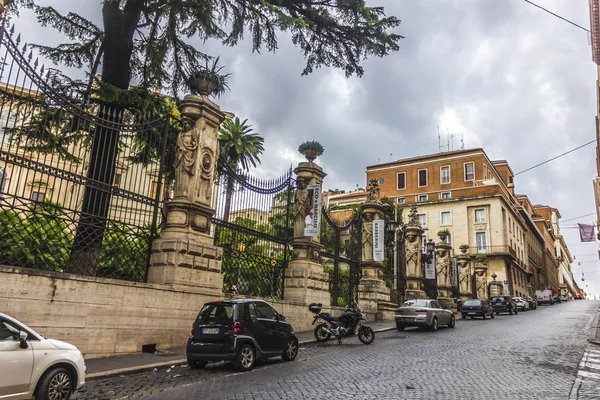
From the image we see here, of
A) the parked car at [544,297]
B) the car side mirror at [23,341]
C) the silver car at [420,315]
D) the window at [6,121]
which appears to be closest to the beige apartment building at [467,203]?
the parked car at [544,297]

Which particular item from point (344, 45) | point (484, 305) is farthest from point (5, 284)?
point (484, 305)

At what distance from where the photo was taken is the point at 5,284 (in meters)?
7.39

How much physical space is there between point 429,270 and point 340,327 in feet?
53.2

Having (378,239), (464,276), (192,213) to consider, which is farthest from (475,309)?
(192,213)

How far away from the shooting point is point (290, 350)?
32.9ft

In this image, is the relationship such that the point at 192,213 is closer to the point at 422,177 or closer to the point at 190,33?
the point at 190,33

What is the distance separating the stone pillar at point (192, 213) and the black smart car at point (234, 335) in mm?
1875

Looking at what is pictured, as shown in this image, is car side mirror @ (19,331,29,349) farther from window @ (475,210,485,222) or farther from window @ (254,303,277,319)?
window @ (475,210,485,222)

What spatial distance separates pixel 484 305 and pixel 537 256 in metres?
65.6

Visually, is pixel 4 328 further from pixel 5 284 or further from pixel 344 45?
pixel 344 45

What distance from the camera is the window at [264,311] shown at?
376 inches

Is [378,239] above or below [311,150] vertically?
below

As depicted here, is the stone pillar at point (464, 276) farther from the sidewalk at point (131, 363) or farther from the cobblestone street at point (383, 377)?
the sidewalk at point (131, 363)

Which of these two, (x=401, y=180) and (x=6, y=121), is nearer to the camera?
(x=6, y=121)
